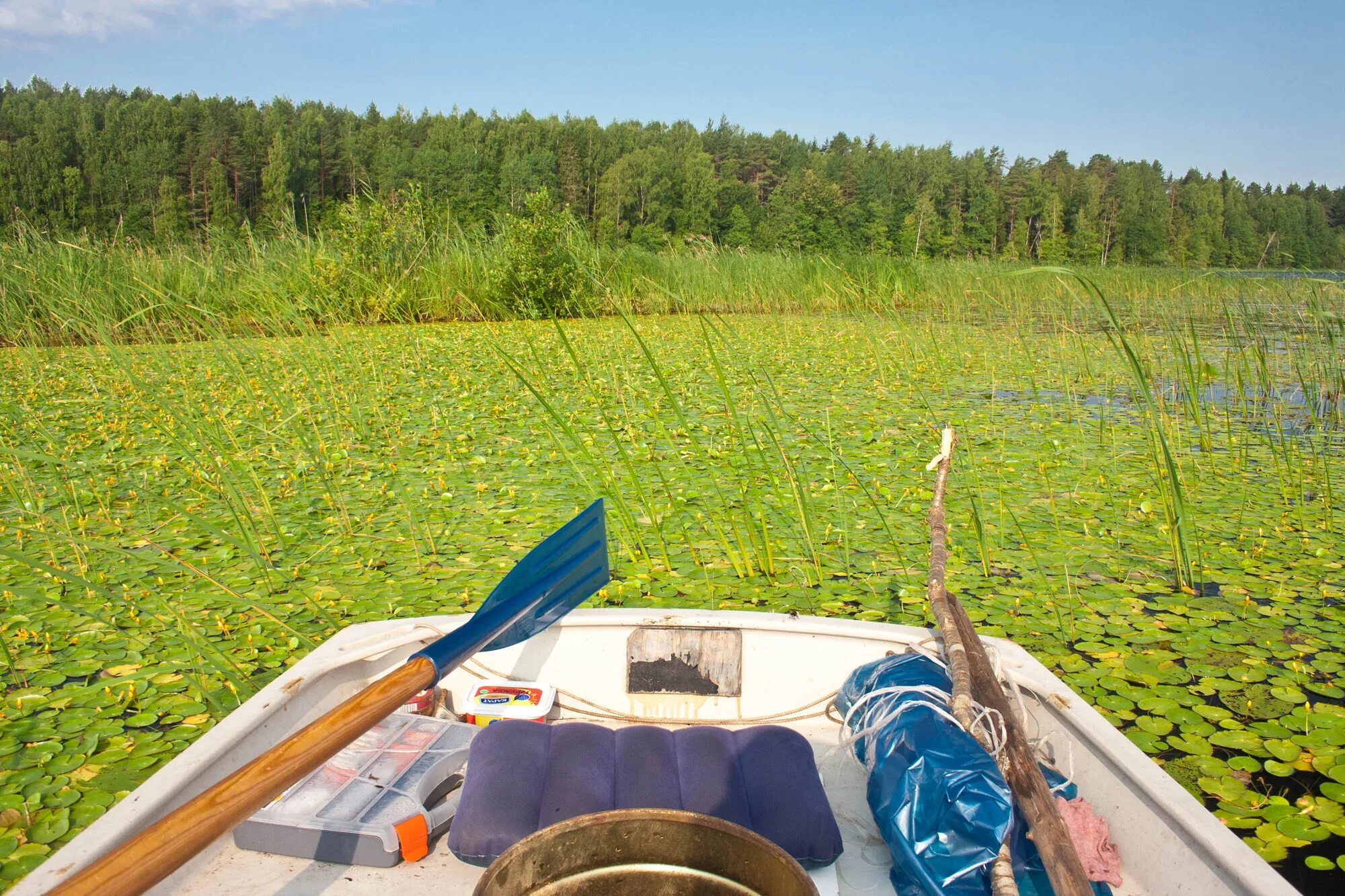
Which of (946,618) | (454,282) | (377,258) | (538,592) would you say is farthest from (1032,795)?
(454,282)

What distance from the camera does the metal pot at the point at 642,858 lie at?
995 millimetres

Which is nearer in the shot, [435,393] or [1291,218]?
[435,393]

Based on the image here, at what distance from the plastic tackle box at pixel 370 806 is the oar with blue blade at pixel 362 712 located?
23 cm

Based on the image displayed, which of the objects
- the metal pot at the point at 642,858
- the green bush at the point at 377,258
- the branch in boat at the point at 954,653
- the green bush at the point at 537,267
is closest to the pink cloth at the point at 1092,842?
the branch in boat at the point at 954,653

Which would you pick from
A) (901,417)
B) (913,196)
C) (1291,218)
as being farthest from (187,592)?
(913,196)

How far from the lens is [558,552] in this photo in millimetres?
1825

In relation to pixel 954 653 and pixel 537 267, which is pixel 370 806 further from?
pixel 537 267

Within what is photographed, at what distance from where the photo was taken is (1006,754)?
1.29 m

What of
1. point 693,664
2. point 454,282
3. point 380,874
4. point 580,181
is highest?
point 580,181

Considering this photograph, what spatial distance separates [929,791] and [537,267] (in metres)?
8.16

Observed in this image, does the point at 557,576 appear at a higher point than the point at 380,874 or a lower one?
higher

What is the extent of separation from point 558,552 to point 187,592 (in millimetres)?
1329

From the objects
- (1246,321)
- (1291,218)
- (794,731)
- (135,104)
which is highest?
(135,104)

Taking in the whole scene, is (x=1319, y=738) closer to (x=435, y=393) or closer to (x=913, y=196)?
(x=435, y=393)
